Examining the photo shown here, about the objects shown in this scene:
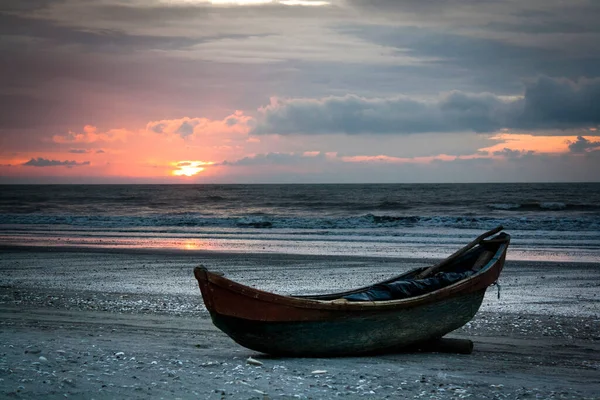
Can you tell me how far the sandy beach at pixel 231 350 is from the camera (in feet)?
19.4

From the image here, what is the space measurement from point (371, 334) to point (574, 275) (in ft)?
31.3

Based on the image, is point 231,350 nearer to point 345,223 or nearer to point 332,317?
point 332,317

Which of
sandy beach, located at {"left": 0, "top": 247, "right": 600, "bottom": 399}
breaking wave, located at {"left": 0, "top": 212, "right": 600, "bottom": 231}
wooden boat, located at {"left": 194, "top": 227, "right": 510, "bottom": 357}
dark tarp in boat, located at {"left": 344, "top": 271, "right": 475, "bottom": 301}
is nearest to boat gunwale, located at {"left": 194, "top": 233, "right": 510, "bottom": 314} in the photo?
wooden boat, located at {"left": 194, "top": 227, "right": 510, "bottom": 357}

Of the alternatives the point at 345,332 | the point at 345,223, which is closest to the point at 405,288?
the point at 345,332

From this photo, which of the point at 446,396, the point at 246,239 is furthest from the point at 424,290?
the point at 246,239

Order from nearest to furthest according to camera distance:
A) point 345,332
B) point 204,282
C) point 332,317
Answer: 1. point 204,282
2. point 332,317
3. point 345,332

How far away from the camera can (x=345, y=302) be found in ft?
22.5

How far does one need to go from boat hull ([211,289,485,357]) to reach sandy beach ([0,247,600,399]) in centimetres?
16

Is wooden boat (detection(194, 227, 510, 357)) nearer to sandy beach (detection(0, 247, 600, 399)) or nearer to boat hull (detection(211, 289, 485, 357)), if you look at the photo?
boat hull (detection(211, 289, 485, 357))

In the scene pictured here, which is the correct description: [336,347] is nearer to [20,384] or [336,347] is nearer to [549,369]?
[549,369]

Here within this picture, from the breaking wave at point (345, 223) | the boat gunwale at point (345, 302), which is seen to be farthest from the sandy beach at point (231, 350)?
the breaking wave at point (345, 223)

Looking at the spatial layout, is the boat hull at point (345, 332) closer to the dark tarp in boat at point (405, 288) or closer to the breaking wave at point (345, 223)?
the dark tarp in boat at point (405, 288)

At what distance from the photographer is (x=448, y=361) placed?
7176 mm

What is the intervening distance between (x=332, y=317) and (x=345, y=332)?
26 centimetres
